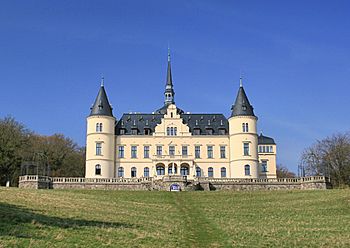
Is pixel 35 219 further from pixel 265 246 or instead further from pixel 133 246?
pixel 265 246

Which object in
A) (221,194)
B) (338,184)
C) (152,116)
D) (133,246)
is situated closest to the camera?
(133,246)

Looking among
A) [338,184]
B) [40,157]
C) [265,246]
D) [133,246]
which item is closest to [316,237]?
[265,246]

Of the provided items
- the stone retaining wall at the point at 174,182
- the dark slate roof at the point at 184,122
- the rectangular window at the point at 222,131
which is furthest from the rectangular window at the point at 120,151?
the rectangular window at the point at 222,131

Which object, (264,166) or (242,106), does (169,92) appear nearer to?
(242,106)

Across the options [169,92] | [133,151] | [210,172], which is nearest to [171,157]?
[133,151]

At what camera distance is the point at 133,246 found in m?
16.9

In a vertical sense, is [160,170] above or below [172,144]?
below

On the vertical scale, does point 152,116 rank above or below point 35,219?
above

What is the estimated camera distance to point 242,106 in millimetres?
66188

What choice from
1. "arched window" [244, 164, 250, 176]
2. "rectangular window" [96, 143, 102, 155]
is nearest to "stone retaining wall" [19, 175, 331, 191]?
"arched window" [244, 164, 250, 176]

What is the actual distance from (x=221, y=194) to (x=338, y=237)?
27051mm

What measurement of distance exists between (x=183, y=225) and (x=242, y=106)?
4312 centimetres

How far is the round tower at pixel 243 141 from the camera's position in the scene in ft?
211

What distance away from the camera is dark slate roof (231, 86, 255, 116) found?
6562cm
